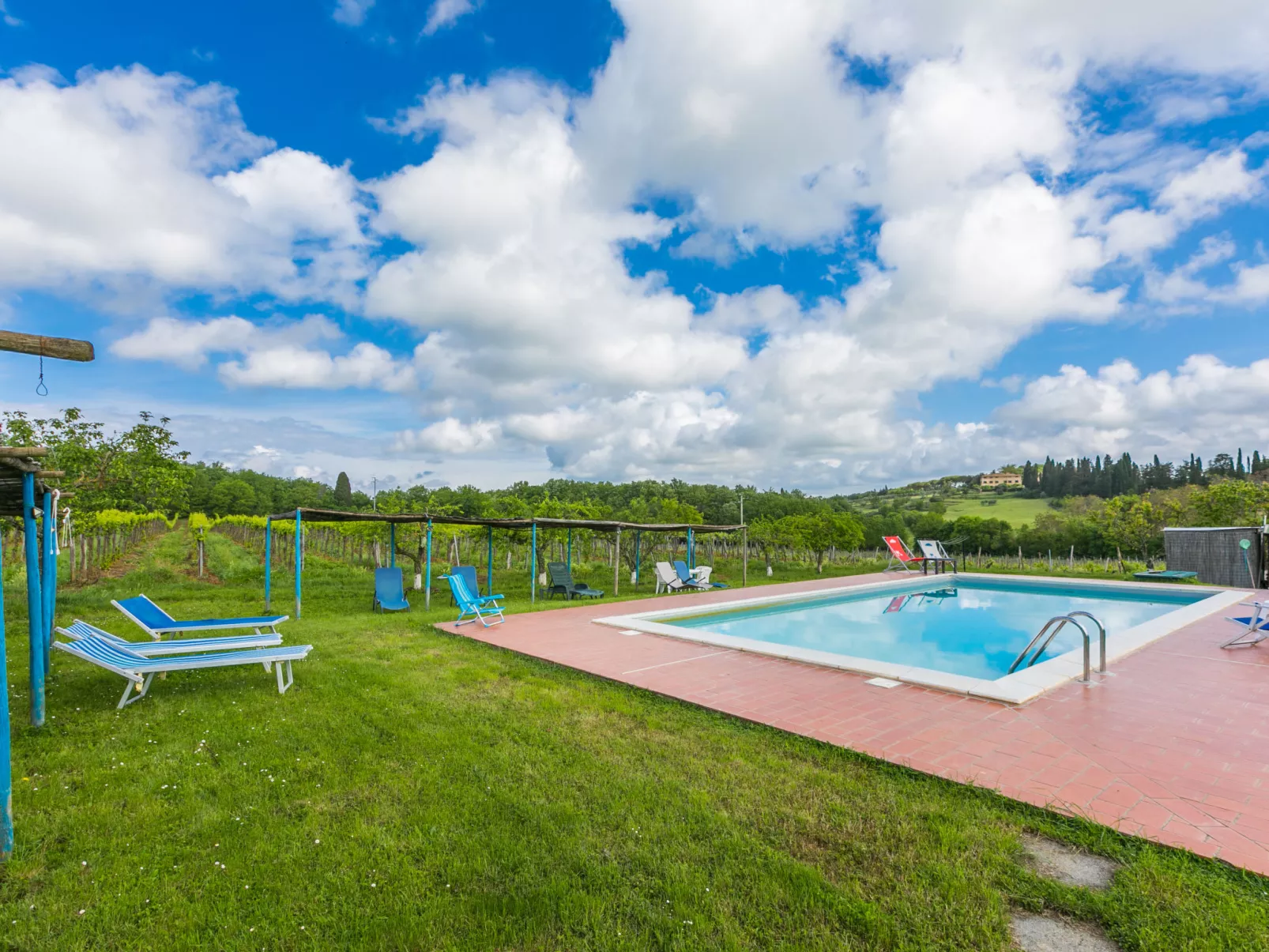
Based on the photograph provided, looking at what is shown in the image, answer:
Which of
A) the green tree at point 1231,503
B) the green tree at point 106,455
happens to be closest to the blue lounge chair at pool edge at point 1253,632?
the green tree at point 106,455

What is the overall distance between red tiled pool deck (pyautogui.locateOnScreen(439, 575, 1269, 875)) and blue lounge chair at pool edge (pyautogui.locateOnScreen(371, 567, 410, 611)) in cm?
422

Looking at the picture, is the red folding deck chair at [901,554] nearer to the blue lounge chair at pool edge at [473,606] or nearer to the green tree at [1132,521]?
the green tree at [1132,521]

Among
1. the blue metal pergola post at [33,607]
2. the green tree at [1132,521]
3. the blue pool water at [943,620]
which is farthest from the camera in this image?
the green tree at [1132,521]

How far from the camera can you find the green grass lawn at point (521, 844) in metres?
2.13

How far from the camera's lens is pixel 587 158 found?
10609mm

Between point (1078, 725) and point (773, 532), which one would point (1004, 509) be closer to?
point (773, 532)

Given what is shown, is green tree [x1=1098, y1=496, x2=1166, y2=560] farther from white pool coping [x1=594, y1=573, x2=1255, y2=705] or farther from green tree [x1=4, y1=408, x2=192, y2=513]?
green tree [x1=4, y1=408, x2=192, y2=513]

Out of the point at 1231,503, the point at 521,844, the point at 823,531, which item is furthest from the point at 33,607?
the point at 1231,503

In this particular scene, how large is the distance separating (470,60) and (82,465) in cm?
945

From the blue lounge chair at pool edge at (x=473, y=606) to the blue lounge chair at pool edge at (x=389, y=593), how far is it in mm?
1579

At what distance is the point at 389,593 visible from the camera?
10594 millimetres

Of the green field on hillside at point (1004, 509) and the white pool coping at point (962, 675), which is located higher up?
the green field on hillside at point (1004, 509)

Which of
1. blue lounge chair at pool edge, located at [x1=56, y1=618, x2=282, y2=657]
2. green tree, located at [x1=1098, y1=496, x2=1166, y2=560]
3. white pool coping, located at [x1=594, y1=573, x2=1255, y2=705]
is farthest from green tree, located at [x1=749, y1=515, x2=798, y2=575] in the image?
blue lounge chair at pool edge, located at [x1=56, y1=618, x2=282, y2=657]

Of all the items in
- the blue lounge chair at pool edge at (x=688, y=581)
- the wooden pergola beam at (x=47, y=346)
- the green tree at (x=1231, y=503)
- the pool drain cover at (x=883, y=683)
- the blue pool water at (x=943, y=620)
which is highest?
the wooden pergola beam at (x=47, y=346)
